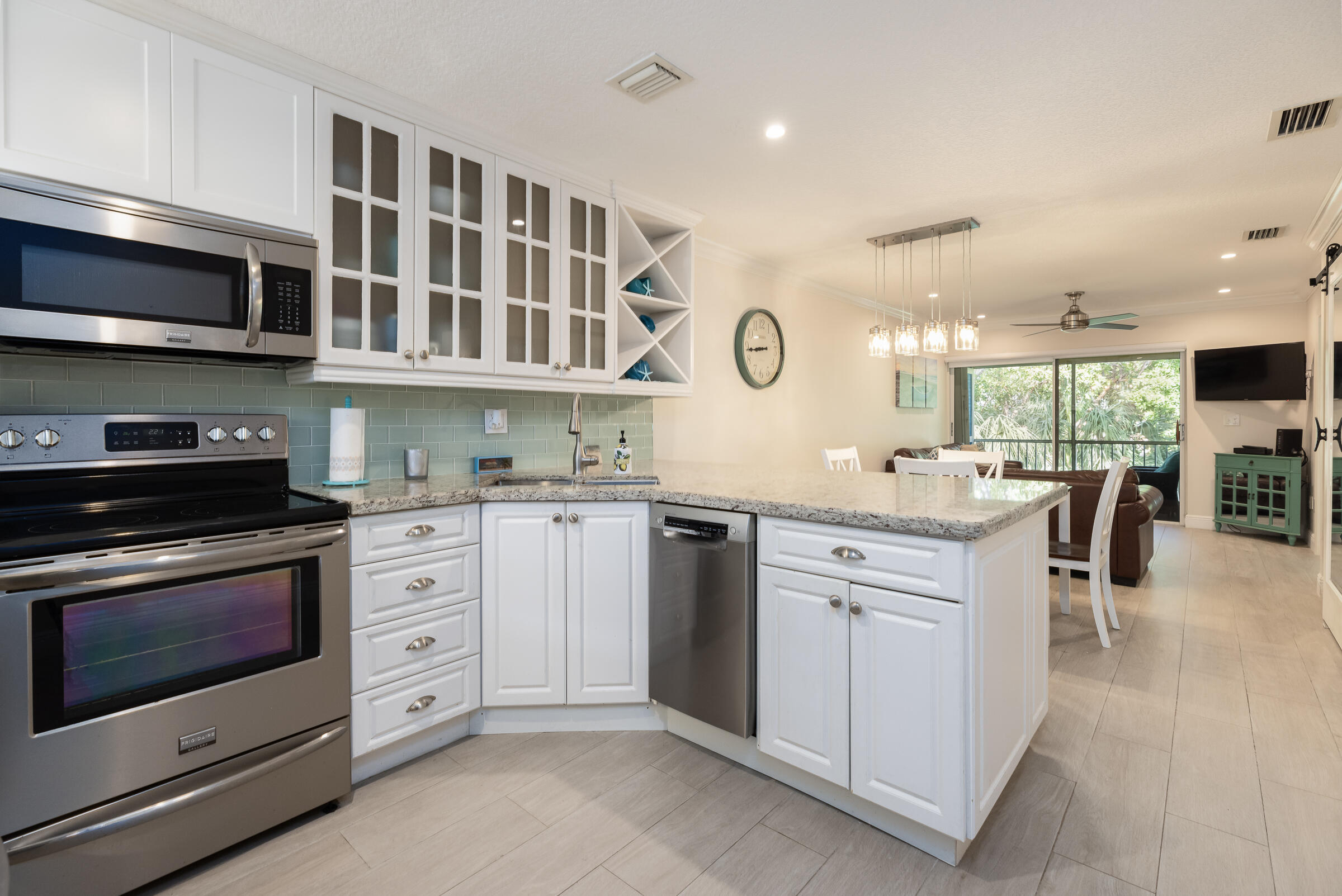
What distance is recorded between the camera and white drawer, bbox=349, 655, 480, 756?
193cm

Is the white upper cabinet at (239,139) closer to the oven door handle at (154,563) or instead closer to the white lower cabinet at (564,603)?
the oven door handle at (154,563)

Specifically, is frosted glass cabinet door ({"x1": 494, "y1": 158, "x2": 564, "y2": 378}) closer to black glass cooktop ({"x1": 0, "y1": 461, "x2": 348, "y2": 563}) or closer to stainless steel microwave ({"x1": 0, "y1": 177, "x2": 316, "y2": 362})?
stainless steel microwave ({"x1": 0, "y1": 177, "x2": 316, "y2": 362})

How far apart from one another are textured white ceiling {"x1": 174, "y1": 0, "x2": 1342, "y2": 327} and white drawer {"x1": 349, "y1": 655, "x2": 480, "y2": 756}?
6.77 ft

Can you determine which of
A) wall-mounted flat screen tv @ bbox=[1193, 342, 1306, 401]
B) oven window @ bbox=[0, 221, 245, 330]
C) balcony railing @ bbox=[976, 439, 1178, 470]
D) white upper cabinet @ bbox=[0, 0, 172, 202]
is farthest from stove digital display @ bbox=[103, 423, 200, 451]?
wall-mounted flat screen tv @ bbox=[1193, 342, 1306, 401]

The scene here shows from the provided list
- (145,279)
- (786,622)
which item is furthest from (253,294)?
(786,622)

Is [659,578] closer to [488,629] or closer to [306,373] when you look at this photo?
[488,629]

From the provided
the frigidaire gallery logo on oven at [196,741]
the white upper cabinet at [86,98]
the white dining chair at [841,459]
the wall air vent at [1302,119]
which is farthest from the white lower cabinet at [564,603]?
the wall air vent at [1302,119]

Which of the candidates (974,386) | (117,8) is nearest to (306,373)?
(117,8)

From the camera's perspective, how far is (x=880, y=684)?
1.66m

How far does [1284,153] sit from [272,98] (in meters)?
4.09

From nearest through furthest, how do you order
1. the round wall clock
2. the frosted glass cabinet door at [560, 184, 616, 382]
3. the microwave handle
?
the microwave handle < the frosted glass cabinet door at [560, 184, 616, 382] < the round wall clock

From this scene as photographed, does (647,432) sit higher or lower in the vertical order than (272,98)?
lower

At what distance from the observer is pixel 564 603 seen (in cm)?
228

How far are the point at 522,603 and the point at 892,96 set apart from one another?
230cm
